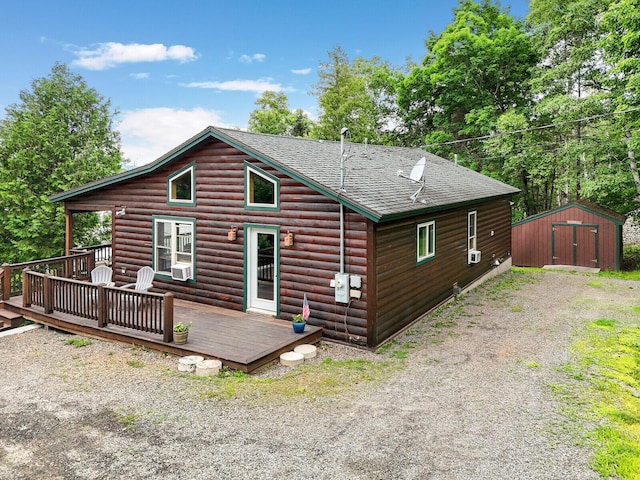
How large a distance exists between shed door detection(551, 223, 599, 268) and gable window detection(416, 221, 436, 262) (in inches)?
405

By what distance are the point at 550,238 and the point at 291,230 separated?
45.1 ft

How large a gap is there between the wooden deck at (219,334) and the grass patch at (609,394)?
4.18 meters

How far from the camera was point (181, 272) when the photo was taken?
33.6 feet

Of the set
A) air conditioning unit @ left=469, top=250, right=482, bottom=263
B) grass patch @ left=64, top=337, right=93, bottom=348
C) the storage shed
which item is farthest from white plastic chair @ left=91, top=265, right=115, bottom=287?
the storage shed

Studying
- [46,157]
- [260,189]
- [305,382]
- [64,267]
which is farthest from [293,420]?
[46,157]

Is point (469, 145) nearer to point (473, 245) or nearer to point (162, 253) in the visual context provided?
point (473, 245)

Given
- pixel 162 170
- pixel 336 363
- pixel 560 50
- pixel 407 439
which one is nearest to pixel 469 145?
pixel 560 50

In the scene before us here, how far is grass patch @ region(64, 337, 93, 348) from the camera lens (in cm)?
834

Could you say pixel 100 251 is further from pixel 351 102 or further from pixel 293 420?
pixel 351 102

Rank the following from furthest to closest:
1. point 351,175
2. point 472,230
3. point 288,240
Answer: point 472,230
point 351,175
point 288,240

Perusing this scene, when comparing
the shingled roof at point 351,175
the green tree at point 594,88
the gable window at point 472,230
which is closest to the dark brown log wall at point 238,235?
the shingled roof at point 351,175

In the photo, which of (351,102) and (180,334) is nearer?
(180,334)

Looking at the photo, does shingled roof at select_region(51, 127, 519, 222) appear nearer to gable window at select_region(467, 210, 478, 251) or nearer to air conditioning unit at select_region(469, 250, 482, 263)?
gable window at select_region(467, 210, 478, 251)

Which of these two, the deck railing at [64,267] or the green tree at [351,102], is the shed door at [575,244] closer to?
the green tree at [351,102]
